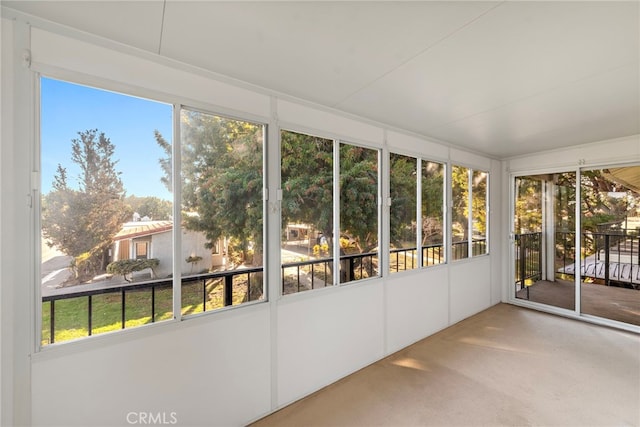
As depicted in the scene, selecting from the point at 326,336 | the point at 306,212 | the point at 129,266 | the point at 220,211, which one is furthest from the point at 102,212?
the point at 326,336

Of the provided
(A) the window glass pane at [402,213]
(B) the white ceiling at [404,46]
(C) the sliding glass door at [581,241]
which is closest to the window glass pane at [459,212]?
(A) the window glass pane at [402,213]

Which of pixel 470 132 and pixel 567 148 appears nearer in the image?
pixel 470 132

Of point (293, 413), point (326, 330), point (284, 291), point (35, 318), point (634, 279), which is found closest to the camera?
point (35, 318)

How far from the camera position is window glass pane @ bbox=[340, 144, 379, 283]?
7.92ft

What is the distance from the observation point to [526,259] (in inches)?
167

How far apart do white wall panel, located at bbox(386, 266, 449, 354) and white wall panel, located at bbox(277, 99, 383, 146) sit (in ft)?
4.82

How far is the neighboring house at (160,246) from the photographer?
4.82ft

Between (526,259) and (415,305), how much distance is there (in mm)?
2675

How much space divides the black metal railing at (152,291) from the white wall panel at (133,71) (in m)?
1.13

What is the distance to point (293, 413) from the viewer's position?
188 cm

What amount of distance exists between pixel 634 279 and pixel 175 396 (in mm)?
→ 5281

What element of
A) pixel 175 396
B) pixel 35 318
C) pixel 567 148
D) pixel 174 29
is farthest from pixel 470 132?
pixel 35 318

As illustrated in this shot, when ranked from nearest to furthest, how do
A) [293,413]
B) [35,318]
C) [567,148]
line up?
[35,318], [293,413], [567,148]

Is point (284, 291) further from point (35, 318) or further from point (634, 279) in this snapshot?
point (634, 279)
